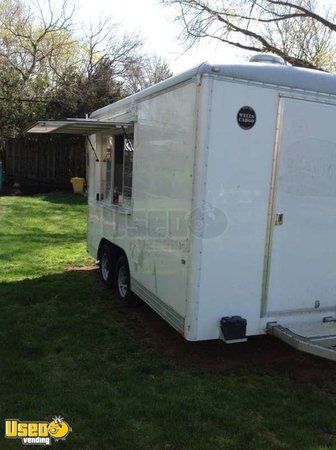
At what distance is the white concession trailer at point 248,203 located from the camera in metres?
3.88

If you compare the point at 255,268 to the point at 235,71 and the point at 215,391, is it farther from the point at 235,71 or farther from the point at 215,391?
the point at 235,71

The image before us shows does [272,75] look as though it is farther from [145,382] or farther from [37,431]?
[37,431]

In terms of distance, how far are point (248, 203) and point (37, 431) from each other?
2.46m

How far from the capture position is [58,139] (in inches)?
825

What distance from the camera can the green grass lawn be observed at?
335 centimetres

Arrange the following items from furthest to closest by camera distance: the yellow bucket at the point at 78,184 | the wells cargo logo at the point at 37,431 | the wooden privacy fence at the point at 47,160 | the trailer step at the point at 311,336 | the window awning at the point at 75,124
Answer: the wooden privacy fence at the point at 47,160 → the yellow bucket at the point at 78,184 → the window awning at the point at 75,124 → the trailer step at the point at 311,336 → the wells cargo logo at the point at 37,431

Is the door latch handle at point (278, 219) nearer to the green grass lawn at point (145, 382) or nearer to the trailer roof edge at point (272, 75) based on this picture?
the trailer roof edge at point (272, 75)

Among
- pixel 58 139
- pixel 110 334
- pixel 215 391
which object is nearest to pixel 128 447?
pixel 215 391

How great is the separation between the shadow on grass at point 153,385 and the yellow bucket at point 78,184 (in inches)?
561

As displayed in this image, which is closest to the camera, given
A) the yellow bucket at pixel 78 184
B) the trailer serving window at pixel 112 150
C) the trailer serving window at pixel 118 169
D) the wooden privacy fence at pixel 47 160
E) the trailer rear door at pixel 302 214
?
the trailer rear door at pixel 302 214

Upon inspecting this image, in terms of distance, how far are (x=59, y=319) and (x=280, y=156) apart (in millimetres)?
3319

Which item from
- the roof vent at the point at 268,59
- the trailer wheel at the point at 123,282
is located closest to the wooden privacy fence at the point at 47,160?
the trailer wheel at the point at 123,282

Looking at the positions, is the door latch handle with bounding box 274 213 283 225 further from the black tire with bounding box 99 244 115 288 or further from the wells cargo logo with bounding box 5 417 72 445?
the black tire with bounding box 99 244 115 288

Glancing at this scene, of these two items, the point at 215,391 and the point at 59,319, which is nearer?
the point at 215,391
